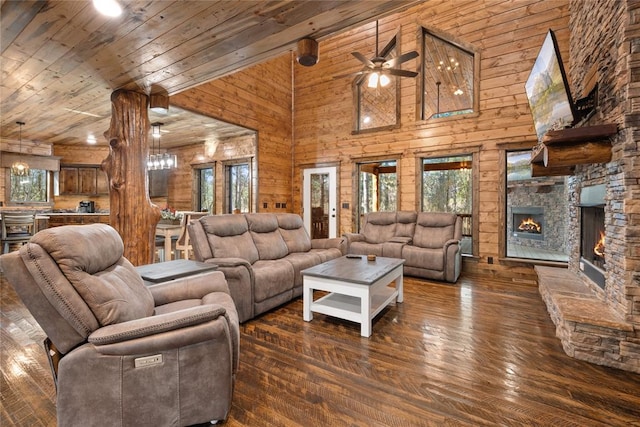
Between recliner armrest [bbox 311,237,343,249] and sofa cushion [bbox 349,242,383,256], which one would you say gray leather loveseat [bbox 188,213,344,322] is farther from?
sofa cushion [bbox 349,242,383,256]

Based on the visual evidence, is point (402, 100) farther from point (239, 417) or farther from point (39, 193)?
point (39, 193)

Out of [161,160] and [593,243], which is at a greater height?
[161,160]

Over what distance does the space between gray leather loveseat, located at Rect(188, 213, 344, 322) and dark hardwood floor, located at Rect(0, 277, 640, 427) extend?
27 centimetres

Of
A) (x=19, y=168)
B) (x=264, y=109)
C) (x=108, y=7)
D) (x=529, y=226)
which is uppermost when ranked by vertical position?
(x=264, y=109)

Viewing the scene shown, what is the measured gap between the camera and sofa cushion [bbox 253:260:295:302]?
3.00 m

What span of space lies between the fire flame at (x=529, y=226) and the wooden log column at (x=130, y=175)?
8.13m

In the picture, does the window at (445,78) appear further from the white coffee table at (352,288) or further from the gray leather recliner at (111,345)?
the gray leather recliner at (111,345)

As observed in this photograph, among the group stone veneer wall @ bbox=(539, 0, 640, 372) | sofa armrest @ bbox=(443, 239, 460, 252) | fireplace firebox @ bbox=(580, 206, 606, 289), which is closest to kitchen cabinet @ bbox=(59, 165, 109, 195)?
sofa armrest @ bbox=(443, 239, 460, 252)

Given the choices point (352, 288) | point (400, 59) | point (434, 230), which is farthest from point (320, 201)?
point (352, 288)

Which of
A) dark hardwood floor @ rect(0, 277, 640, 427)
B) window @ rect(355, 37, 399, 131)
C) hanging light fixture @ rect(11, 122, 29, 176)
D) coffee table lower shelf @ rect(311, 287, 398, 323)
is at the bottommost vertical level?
dark hardwood floor @ rect(0, 277, 640, 427)

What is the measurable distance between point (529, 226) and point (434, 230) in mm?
3903

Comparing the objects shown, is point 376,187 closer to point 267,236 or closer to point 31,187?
point 267,236

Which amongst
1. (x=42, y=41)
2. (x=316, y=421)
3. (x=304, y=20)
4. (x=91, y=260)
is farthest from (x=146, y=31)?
(x=316, y=421)

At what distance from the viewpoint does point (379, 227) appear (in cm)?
568
